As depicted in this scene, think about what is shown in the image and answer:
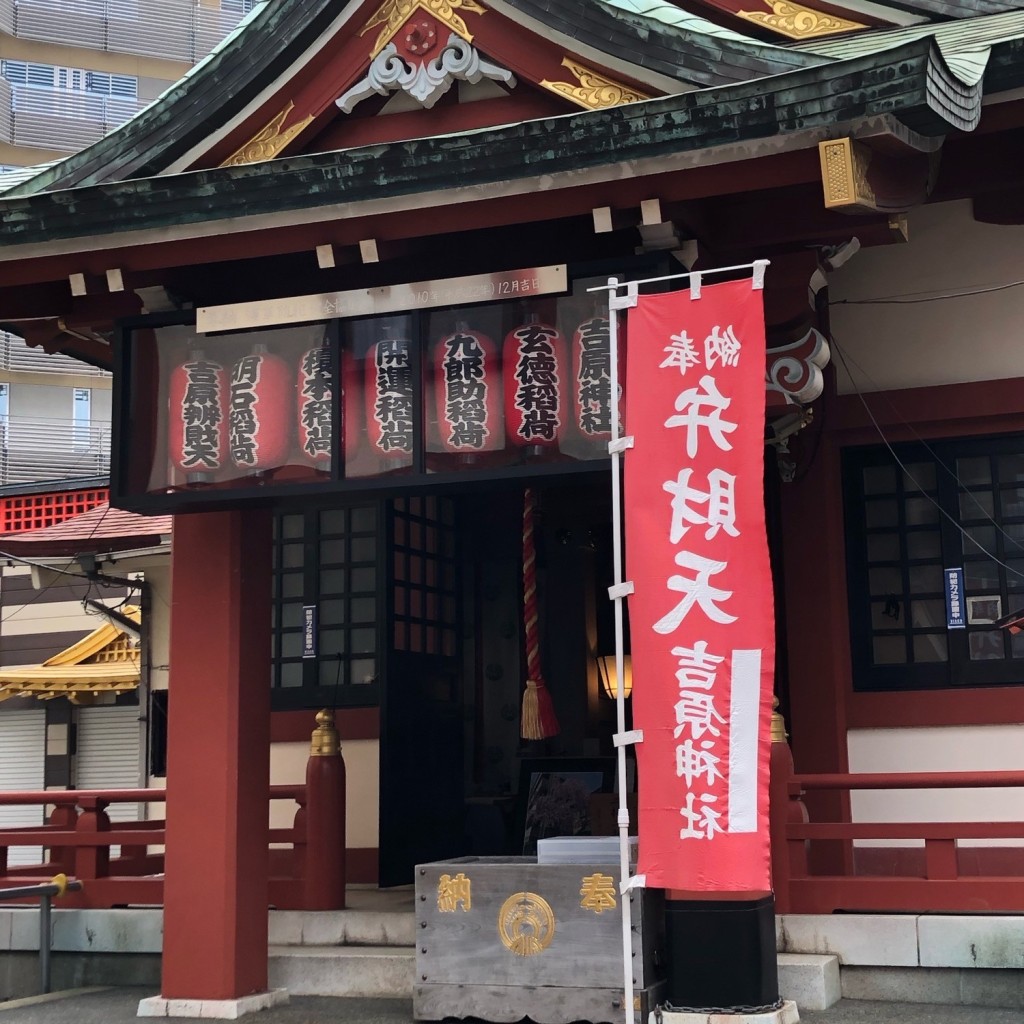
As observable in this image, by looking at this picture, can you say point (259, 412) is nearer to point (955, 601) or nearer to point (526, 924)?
point (526, 924)

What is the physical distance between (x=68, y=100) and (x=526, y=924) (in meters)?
35.1

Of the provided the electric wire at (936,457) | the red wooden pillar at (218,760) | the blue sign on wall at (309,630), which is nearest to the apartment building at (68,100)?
the blue sign on wall at (309,630)

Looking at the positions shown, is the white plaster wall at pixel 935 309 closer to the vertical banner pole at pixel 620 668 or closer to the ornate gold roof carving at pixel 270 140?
the vertical banner pole at pixel 620 668

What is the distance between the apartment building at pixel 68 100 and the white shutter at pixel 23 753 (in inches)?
552

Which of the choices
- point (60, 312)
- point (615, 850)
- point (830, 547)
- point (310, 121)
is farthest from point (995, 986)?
point (60, 312)

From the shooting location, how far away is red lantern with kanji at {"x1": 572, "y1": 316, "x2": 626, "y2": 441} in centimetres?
764

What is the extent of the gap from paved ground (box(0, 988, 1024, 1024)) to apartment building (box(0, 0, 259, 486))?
2713 cm

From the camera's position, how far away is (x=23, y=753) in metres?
22.1

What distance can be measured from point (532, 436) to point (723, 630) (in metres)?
1.78

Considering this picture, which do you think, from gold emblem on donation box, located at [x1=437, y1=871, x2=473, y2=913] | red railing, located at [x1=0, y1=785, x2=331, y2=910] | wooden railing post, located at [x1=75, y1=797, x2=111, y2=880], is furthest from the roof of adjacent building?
gold emblem on donation box, located at [x1=437, y1=871, x2=473, y2=913]

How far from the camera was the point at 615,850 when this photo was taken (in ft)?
26.6

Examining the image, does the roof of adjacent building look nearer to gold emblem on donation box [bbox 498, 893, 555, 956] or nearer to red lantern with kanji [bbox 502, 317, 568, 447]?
gold emblem on donation box [bbox 498, 893, 555, 956]

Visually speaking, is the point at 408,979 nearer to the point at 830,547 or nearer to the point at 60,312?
the point at 830,547

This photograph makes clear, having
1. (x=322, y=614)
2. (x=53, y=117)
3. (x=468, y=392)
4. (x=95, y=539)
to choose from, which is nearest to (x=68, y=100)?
(x=53, y=117)
